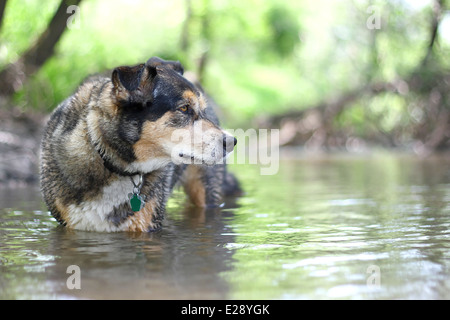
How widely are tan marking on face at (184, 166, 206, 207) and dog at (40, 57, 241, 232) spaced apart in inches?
59.9

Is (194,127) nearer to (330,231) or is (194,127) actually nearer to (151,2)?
(330,231)

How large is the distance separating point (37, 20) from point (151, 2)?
12.6 meters

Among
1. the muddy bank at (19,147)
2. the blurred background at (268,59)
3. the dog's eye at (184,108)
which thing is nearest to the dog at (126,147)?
the dog's eye at (184,108)

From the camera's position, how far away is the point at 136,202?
5.25 metres

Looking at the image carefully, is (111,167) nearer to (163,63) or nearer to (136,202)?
(136,202)

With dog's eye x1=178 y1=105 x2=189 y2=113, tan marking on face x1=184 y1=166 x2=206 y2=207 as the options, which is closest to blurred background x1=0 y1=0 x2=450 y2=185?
tan marking on face x1=184 y1=166 x2=206 y2=207

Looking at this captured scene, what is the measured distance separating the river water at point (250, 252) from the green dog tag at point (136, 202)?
253 mm

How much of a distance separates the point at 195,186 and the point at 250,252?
8.99 ft

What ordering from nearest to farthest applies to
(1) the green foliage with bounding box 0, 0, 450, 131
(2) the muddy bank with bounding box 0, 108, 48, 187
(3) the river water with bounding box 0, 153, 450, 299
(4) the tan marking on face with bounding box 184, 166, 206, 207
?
1. (3) the river water with bounding box 0, 153, 450, 299
2. (4) the tan marking on face with bounding box 184, 166, 206, 207
3. (2) the muddy bank with bounding box 0, 108, 48, 187
4. (1) the green foliage with bounding box 0, 0, 450, 131

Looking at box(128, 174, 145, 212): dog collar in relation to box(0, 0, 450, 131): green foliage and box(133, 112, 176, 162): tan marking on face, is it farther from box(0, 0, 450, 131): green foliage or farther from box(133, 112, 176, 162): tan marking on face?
box(0, 0, 450, 131): green foliage

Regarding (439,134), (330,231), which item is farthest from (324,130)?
(330,231)

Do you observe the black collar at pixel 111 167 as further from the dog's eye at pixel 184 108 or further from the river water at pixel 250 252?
the dog's eye at pixel 184 108

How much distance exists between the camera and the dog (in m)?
5.03
